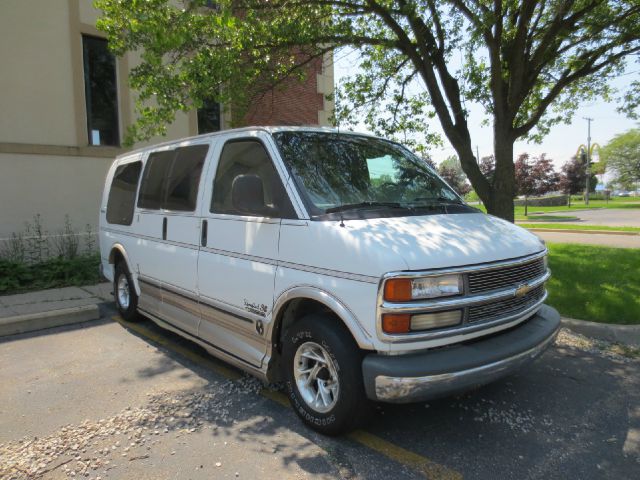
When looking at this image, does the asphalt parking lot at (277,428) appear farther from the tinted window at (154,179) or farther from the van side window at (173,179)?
the tinted window at (154,179)

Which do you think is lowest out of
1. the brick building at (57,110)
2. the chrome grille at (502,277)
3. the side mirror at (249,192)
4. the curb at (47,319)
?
the curb at (47,319)

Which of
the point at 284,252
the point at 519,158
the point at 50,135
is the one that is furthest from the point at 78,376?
the point at 519,158

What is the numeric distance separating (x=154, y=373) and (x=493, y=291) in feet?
10.5

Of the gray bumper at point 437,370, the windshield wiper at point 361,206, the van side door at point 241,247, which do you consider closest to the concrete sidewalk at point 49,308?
the van side door at point 241,247

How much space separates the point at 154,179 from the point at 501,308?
12.7 feet

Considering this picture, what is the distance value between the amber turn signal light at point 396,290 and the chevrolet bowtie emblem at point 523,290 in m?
1.00

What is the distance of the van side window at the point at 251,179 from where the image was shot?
3486 millimetres

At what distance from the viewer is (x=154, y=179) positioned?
5273 mm

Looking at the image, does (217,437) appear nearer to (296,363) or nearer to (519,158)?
(296,363)

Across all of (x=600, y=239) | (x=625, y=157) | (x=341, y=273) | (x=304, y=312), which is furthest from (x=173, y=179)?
(x=625, y=157)

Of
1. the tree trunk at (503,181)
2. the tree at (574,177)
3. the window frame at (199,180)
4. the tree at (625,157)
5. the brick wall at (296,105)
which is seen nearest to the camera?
the window frame at (199,180)

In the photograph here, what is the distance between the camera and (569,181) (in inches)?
1633

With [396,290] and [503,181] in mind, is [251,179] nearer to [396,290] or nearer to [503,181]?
[396,290]

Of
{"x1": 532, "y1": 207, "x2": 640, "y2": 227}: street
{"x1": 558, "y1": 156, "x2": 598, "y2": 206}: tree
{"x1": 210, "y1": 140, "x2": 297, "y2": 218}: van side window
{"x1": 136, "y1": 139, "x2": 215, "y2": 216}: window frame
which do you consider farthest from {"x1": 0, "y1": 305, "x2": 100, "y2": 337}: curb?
{"x1": 558, "y1": 156, "x2": 598, "y2": 206}: tree
